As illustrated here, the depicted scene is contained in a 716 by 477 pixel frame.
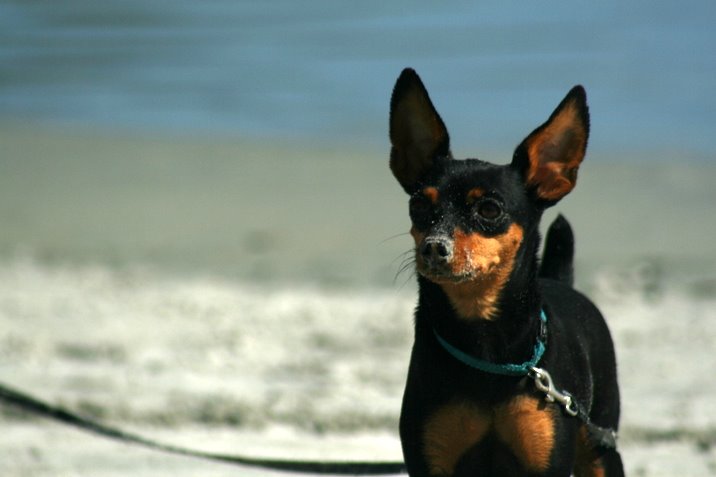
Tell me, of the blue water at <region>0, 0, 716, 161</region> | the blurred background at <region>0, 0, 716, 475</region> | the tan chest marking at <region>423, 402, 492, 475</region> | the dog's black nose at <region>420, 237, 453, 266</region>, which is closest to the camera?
the dog's black nose at <region>420, 237, 453, 266</region>

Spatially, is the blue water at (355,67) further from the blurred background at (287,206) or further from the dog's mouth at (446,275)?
the dog's mouth at (446,275)

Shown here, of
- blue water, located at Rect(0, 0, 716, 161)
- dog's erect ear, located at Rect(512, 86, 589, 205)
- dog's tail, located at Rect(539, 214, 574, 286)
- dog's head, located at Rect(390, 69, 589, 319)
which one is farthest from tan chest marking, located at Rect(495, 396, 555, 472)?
blue water, located at Rect(0, 0, 716, 161)

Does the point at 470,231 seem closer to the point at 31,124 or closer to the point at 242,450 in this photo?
the point at 242,450

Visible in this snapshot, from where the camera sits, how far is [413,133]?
404 centimetres

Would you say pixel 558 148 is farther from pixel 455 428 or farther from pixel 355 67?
pixel 355 67

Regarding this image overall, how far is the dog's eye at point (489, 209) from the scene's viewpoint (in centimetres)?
374

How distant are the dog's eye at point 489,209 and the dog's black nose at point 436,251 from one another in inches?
7.3

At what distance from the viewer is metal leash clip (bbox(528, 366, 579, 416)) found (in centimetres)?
377

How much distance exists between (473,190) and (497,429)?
63 cm

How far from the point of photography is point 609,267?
26.6ft

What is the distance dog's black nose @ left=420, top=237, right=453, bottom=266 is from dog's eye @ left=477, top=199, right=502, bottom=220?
0.61ft

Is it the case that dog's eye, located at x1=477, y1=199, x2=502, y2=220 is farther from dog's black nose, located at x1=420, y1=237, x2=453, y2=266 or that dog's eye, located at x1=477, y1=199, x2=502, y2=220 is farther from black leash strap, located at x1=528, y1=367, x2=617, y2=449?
black leash strap, located at x1=528, y1=367, x2=617, y2=449

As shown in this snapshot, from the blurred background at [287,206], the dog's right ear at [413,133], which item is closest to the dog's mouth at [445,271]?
the dog's right ear at [413,133]

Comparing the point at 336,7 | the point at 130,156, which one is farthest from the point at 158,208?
the point at 336,7
